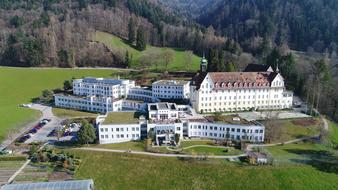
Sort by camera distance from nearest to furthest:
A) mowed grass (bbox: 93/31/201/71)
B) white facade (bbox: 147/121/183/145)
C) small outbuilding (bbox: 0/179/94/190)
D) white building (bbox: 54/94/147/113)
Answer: small outbuilding (bbox: 0/179/94/190) → white facade (bbox: 147/121/183/145) → white building (bbox: 54/94/147/113) → mowed grass (bbox: 93/31/201/71)

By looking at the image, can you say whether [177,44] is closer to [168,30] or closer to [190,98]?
[168,30]

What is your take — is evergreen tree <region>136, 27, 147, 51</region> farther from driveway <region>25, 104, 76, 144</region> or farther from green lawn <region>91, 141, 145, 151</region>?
green lawn <region>91, 141, 145, 151</region>

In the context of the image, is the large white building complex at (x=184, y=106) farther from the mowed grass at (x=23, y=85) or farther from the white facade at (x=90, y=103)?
the mowed grass at (x=23, y=85)

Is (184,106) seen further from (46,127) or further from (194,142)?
(46,127)

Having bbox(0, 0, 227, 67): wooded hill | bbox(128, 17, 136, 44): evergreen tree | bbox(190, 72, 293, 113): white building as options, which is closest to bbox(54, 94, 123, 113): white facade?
bbox(190, 72, 293, 113): white building

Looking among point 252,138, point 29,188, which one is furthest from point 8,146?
point 252,138

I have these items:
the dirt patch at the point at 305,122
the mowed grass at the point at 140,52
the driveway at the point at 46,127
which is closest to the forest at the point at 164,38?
the mowed grass at the point at 140,52
